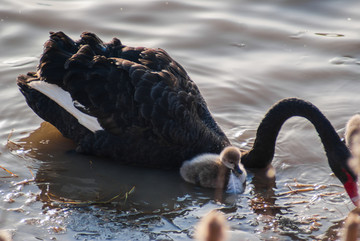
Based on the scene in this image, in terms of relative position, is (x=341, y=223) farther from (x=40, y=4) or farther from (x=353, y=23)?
(x=40, y=4)

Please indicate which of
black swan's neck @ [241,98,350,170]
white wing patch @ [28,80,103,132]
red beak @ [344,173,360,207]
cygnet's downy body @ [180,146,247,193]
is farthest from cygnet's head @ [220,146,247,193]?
white wing patch @ [28,80,103,132]

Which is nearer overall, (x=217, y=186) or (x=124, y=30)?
(x=217, y=186)

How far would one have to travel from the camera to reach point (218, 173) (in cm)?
413

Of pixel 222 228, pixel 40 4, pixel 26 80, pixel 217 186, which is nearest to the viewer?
pixel 222 228

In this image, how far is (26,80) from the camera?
480 cm

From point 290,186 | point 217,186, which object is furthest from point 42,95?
point 290,186

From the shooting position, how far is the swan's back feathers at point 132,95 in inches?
168

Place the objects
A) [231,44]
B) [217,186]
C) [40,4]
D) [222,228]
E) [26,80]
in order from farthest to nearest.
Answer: [40,4] → [231,44] → [26,80] → [217,186] → [222,228]

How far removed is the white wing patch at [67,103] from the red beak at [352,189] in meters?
1.96

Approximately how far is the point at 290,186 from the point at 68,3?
4.51 metres

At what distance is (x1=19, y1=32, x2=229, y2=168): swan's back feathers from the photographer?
14.0ft

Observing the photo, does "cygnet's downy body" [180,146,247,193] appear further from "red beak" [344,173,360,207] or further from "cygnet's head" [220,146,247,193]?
"red beak" [344,173,360,207]

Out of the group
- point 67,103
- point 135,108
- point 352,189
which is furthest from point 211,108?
point 352,189

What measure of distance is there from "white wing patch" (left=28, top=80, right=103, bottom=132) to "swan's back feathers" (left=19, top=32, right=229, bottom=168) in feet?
0.13
